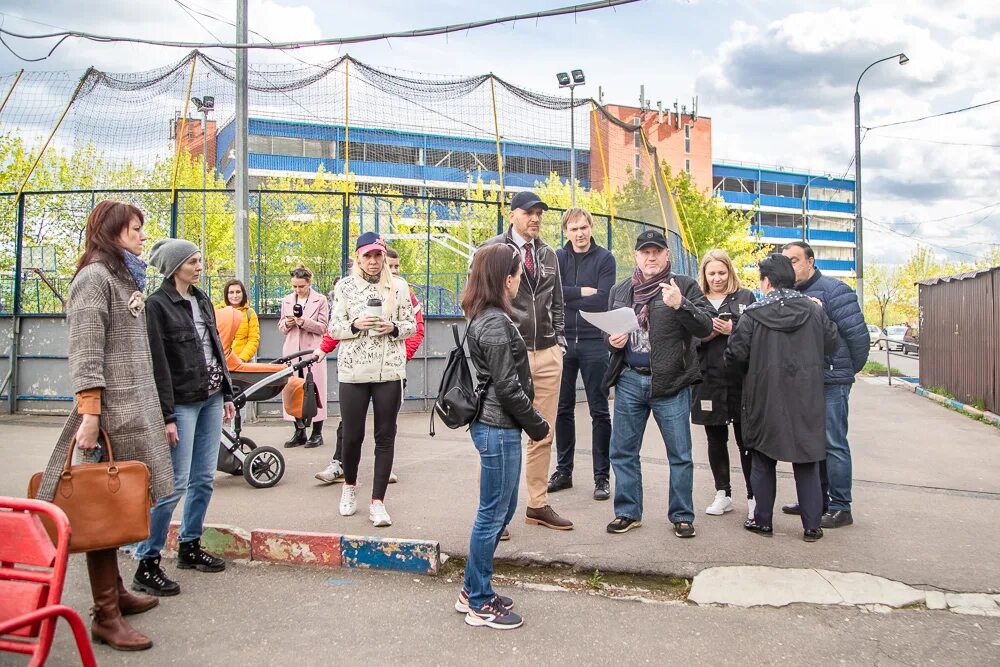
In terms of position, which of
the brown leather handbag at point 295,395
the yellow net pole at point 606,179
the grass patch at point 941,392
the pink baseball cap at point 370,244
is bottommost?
the grass patch at point 941,392

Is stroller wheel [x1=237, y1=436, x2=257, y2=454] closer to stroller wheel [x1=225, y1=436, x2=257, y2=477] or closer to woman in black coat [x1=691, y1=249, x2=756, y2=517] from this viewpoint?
stroller wheel [x1=225, y1=436, x2=257, y2=477]

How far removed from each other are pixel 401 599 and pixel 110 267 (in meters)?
2.23

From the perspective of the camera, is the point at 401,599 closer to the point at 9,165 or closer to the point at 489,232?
the point at 489,232

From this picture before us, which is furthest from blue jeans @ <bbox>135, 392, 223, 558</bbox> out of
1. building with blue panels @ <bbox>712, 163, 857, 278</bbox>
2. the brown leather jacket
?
building with blue panels @ <bbox>712, 163, 857, 278</bbox>

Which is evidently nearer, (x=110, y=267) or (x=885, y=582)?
(x=110, y=267)

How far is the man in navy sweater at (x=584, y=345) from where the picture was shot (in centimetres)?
621

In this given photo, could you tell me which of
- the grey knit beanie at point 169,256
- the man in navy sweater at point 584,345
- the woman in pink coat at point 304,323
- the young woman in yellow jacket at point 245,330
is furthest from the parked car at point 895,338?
the grey knit beanie at point 169,256

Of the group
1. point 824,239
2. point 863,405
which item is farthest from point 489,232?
point 824,239

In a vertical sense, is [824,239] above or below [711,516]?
above

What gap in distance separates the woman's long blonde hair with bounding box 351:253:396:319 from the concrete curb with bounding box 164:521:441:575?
1674 millimetres

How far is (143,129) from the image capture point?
11109 mm

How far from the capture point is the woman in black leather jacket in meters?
3.77

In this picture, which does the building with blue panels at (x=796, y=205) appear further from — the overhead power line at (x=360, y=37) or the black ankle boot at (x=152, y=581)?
the black ankle boot at (x=152, y=581)

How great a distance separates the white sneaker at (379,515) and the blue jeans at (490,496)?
154 centimetres
